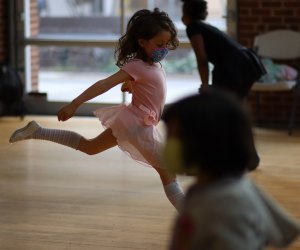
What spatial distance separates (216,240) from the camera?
1.56 meters

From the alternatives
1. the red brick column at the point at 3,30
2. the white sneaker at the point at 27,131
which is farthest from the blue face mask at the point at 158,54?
the red brick column at the point at 3,30

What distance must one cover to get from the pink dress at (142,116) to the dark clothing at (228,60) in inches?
53.9

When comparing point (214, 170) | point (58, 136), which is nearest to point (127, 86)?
point (58, 136)

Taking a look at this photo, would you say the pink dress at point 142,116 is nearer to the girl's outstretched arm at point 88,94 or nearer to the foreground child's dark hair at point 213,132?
Answer: the girl's outstretched arm at point 88,94

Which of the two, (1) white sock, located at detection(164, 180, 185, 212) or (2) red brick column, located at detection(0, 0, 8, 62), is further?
(2) red brick column, located at detection(0, 0, 8, 62)

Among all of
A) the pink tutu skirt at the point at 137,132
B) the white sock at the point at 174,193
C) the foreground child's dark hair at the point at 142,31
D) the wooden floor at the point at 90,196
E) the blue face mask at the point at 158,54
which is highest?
the foreground child's dark hair at the point at 142,31

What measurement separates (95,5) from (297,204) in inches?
178

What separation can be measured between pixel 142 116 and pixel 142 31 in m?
0.42

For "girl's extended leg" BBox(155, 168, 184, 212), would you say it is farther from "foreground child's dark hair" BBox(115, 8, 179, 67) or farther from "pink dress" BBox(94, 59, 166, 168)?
"foreground child's dark hair" BBox(115, 8, 179, 67)

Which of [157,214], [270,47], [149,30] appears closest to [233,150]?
[149,30]

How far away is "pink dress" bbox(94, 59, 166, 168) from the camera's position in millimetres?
3816

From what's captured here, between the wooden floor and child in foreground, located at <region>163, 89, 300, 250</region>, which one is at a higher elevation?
child in foreground, located at <region>163, 89, 300, 250</region>

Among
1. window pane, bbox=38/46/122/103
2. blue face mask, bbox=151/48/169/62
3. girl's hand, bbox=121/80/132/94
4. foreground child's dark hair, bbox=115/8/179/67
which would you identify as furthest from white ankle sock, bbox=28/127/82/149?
window pane, bbox=38/46/122/103

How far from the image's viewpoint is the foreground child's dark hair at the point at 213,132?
157cm
